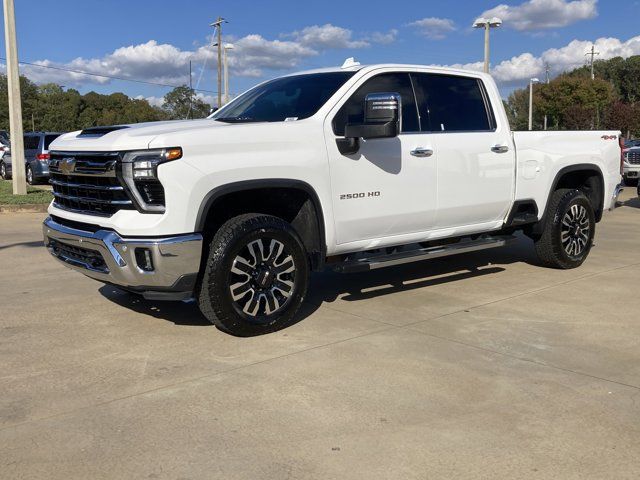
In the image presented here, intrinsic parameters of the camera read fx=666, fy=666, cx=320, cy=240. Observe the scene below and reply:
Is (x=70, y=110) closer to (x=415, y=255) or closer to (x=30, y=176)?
(x=30, y=176)

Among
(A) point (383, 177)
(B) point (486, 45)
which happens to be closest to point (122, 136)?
(A) point (383, 177)

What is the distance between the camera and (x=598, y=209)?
7.79m

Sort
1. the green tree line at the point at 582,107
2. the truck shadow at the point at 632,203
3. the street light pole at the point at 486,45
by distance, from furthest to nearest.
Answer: the green tree line at the point at 582,107 → the street light pole at the point at 486,45 → the truck shadow at the point at 632,203

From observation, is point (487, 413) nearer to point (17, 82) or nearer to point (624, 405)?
point (624, 405)

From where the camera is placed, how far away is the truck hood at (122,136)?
14.8 feet

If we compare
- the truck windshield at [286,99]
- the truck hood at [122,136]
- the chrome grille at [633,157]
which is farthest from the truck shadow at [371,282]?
the chrome grille at [633,157]

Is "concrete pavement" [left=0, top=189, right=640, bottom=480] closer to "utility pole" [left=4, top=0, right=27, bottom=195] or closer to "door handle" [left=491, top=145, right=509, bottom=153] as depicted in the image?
"door handle" [left=491, top=145, right=509, bottom=153]

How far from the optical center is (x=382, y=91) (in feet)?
19.0

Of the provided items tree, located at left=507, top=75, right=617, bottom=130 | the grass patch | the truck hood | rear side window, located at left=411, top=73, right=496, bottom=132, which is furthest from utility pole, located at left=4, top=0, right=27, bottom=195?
tree, located at left=507, top=75, right=617, bottom=130

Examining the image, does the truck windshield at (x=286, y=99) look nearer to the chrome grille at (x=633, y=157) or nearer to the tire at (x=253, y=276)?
the tire at (x=253, y=276)

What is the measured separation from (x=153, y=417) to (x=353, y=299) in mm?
Result: 2904

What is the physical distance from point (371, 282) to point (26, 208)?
10131 mm

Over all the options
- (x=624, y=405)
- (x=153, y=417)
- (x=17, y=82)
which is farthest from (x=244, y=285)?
(x=17, y=82)

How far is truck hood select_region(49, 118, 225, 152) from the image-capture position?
450cm
